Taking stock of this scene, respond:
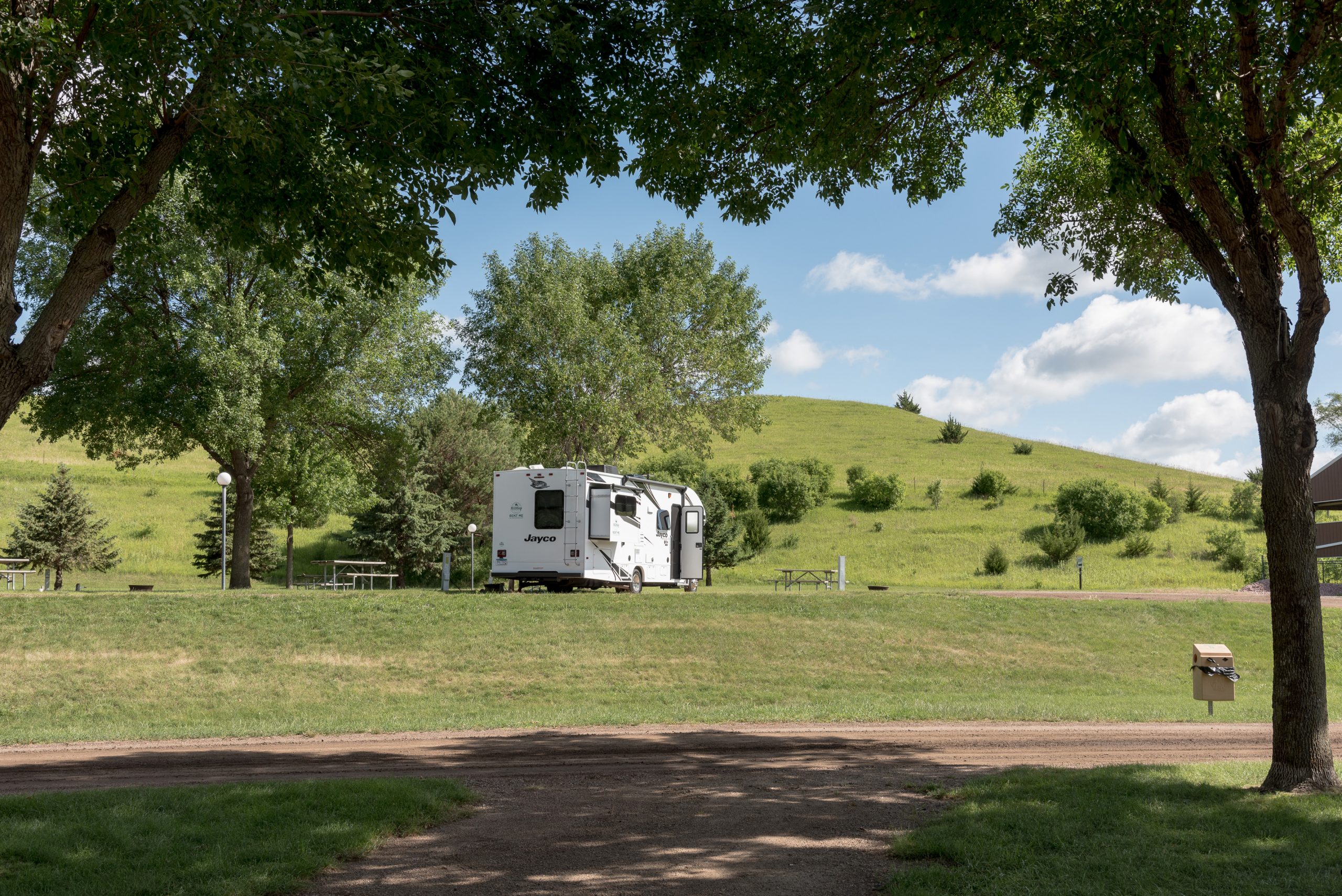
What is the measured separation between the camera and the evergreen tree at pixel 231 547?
39.1 meters

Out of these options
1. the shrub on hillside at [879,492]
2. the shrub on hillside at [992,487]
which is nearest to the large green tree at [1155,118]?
the shrub on hillside at [879,492]

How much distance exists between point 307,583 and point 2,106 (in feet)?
118

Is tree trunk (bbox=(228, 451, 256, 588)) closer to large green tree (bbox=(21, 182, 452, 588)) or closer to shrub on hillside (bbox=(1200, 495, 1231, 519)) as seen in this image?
large green tree (bbox=(21, 182, 452, 588))

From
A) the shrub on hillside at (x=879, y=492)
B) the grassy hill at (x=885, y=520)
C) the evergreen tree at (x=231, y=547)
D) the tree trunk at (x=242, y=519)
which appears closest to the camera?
A: the tree trunk at (x=242, y=519)

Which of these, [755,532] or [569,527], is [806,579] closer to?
[755,532]

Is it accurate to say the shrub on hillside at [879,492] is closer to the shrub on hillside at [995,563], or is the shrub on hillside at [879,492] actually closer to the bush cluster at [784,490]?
the bush cluster at [784,490]

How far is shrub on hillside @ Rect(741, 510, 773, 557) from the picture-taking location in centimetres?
4700

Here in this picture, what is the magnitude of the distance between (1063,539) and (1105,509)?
656cm

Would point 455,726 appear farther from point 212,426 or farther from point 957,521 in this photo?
point 957,521

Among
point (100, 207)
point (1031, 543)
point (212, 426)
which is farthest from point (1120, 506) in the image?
point (100, 207)

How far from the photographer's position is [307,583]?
3994cm

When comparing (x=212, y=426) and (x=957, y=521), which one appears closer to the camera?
(x=212, y=426)

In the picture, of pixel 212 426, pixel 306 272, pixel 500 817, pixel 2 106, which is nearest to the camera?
pixel 2 106

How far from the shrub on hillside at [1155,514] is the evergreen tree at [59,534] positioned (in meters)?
48.4
